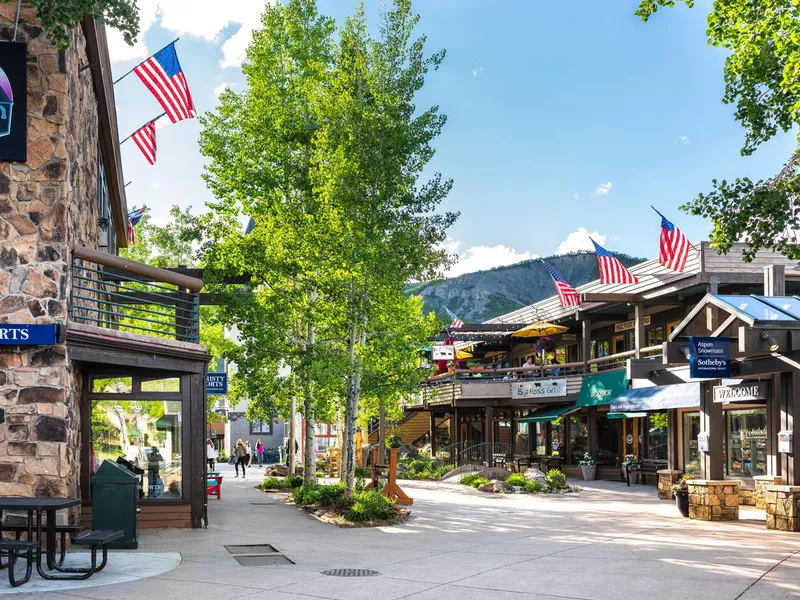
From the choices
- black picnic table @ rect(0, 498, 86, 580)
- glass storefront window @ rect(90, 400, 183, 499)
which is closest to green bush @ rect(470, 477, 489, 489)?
glass storefront window @ rect(90, 400, 183, 499)

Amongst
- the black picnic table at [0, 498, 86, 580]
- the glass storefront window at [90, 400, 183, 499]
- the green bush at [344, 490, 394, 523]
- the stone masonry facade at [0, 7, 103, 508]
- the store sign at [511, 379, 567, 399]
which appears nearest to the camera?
the black picnic table at [0, 498, 86, 580]

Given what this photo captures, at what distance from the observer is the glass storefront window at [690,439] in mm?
26625

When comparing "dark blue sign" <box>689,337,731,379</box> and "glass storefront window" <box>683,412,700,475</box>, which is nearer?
"dark blue sign" <box>689,337,731,379</box>

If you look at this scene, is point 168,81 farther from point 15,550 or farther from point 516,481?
point 516,481

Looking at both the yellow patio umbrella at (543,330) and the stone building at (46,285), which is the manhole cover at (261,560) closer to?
the stone building at (46,285)

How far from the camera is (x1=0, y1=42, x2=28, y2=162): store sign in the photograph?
1334 centimetres

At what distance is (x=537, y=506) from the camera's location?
22344 millimetres

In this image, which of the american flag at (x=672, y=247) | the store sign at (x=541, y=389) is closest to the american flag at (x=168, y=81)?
the american flag at (x=672, y=247)

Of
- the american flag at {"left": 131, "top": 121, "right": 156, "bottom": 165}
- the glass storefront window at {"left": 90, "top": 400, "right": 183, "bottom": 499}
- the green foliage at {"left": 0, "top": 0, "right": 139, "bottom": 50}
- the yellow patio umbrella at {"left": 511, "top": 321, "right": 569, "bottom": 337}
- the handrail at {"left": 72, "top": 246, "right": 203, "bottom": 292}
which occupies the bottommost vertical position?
the glass storefront window at {"left": 90, "top": 400, "right": 183, "bottom": 499}

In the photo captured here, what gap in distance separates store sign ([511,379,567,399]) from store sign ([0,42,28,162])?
82.9 feet

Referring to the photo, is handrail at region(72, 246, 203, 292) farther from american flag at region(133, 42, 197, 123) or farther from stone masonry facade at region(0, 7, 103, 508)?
american flag at region(133, 42, 197, 123)

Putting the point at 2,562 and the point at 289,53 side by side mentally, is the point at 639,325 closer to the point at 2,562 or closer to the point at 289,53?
the point at 289,53

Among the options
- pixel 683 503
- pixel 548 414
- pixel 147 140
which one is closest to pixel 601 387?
pixel 548 414

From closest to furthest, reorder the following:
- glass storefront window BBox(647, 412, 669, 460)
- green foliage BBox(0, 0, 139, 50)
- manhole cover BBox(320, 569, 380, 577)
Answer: manhole cover BBox(320, 569, 380, 577), green foliage BBox(0, 0, 139, 50), glass storefront window BBox(647, 412, 669, 460)
